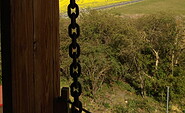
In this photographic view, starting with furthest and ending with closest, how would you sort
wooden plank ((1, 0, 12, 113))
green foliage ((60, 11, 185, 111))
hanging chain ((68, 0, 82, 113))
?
green foliage ((60, 11, 185, 111)) < hanging chain ((68, 0, 82, 113)) < wooden plank ((1, 0, 12, 113))

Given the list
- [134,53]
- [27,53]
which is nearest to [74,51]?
[27,53]

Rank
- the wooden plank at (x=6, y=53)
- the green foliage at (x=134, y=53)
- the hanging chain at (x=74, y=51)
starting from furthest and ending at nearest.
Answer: the green foliage at (x=134, y=53) → the hanging chain at (x=74, y=51) → the wooden plank at (x=6, y=53)

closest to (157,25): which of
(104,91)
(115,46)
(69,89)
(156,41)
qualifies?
(156,41)

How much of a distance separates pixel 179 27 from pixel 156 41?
113 centimetres

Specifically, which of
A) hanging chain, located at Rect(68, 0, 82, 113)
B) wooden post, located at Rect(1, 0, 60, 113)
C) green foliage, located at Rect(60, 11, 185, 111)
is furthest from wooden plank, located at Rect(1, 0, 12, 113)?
green foliage, located at Rect(60, 11, 185, 111)

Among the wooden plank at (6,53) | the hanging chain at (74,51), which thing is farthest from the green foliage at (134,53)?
the wooden plank at (6,53)

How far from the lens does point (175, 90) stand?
33.7ft

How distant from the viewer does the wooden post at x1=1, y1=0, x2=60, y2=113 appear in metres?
0.64

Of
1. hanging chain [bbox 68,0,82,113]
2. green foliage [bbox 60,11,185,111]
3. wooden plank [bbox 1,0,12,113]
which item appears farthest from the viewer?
green foliage [bbox 60,11,185,111]

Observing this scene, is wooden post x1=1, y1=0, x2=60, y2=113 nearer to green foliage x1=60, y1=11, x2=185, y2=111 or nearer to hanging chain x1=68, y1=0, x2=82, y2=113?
hanging chain x1=68, y1=0, x2=82, y2=113

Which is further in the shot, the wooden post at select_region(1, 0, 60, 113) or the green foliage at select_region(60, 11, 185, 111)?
the green foliage at select_region(60, 11, 185, 111)

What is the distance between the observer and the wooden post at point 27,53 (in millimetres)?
643

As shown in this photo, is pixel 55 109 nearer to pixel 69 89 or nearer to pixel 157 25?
pixel 69 89

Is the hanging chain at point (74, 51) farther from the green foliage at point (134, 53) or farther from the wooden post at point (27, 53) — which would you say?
the green foliage at point (134, 53)
